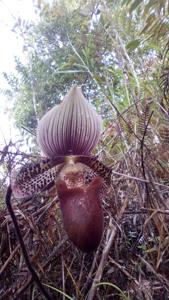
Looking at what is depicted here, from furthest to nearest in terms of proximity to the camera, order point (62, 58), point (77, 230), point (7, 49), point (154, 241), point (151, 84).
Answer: point (62, 58), point (7, 49), point (151, 84), point (154, 241), point (77, 230)

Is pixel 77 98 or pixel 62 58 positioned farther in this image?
pixel 62 58

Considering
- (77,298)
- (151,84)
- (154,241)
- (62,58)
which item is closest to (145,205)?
(154,241)

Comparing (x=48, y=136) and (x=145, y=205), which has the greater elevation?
(x=48, y=136)

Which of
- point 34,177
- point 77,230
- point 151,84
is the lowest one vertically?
point 77,230

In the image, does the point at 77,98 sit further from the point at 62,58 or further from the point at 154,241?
the point at 62,58

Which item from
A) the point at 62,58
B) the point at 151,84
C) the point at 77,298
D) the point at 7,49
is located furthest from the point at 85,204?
the point at 62,58

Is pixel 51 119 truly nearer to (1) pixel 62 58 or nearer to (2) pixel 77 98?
(2) pixel 77 98

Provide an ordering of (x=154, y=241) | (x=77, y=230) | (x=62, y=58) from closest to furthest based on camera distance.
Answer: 1. (x=77, y=230)
2. (x=154, y=241)
3. (x=62, y=58)

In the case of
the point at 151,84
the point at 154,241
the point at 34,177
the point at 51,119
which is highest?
the point at 151,84

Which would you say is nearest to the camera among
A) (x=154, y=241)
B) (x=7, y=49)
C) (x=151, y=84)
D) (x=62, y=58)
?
(x=154, y=241)
